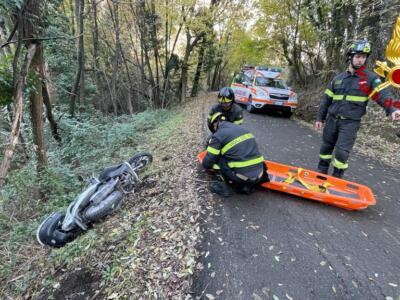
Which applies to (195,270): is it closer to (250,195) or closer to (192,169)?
(250,195)

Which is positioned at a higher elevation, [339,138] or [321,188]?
[339,138]

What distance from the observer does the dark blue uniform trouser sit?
4336 mm

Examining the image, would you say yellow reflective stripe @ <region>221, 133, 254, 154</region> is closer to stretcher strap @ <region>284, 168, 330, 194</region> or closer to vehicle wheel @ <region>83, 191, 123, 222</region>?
stretcher strap @ <region>284, 168, 330, 194</region>

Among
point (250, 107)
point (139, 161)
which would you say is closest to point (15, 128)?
point (139, 161)

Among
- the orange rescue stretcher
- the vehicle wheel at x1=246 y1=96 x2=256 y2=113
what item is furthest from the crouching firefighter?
the vehicle wheel at x1=246 y1=96 x2=256 y2=113

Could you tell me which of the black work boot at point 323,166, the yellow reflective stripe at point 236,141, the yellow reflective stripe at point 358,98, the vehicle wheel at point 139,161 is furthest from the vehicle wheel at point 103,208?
the yellow reflective stripe at point 358,98

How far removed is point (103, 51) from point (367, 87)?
16946 mm

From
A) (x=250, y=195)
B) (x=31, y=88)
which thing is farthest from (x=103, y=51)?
(x=250, y=195)

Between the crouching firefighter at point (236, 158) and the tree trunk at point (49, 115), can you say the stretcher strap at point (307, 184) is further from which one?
the tree trunk at point (49, 115)

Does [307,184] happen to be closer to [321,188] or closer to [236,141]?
[321,188]

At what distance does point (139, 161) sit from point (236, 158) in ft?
8.91

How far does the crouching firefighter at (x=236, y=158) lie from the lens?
158 inches

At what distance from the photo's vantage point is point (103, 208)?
13.5 feet

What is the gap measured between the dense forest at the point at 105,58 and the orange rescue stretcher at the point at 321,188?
4.25 metres
